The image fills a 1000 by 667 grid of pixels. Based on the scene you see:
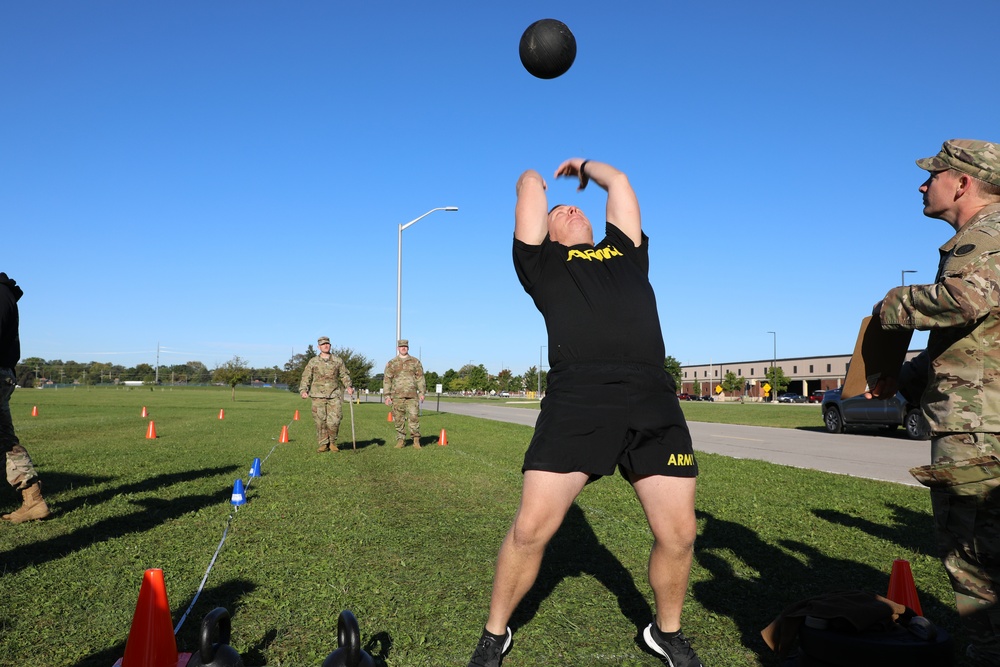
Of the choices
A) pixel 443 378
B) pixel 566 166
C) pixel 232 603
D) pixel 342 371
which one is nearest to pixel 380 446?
pixel 342 371

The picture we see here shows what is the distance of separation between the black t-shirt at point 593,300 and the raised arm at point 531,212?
43 mm

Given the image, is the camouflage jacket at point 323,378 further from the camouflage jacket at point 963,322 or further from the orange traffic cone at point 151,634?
the camouflage jacket at point 963,322

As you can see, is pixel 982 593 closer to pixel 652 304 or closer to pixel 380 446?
pixel 652 304

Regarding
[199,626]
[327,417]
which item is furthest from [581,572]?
[327,417]

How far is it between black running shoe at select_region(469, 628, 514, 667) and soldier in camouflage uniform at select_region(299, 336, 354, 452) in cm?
1117

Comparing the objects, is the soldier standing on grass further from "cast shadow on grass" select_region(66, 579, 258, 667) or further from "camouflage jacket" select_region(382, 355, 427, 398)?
"camouflage jacket" select_region(382, 355, 427, 398)

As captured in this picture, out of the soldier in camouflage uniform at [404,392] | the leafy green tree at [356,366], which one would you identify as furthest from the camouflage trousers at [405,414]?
the leafy green tree at [356,366]

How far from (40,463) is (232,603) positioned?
29.1 ft

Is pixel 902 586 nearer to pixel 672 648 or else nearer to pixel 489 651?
pixel 672 648

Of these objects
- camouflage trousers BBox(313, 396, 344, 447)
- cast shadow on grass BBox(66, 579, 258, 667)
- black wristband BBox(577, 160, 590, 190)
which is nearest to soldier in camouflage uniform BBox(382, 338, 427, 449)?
camouflage trousers BBox(313, 396, 344, 447)

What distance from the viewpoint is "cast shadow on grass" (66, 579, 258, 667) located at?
3408 mm

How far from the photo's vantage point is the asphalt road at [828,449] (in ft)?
39.3

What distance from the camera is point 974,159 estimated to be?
288 cm

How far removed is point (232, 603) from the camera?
4.25 meters
